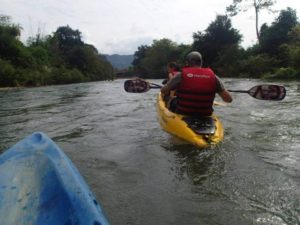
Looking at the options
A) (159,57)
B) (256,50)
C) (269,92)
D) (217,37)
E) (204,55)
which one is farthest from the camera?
(159,57)

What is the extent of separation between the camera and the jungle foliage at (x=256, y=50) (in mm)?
24184

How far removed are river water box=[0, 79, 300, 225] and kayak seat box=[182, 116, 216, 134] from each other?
270 mm

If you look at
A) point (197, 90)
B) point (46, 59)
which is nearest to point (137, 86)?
point (197, 90)

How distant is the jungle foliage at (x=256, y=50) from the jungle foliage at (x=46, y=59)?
16.1m

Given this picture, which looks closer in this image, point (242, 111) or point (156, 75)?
point (242, 111)

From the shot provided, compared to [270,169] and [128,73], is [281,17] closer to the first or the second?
[270,169]

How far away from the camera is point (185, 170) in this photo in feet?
11.8

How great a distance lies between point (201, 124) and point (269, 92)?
1.64m

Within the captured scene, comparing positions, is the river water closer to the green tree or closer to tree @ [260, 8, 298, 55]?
tree @ [260, 8, 298, 55]

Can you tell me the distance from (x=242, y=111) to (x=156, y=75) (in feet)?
A: 143

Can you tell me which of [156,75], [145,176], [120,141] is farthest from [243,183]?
[156,75]

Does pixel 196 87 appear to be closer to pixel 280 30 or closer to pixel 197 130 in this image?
pixel 197 130

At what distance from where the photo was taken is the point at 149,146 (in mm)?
4711

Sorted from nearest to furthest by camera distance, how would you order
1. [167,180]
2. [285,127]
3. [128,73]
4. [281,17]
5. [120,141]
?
[167,180] → [120,141] → [285,127] → [281,17] → [128,73]
